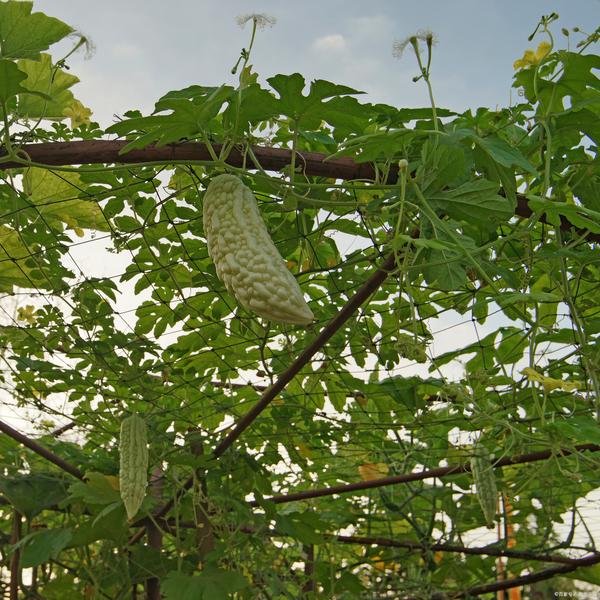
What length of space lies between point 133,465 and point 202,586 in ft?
1.84

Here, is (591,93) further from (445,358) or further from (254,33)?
(445,358)

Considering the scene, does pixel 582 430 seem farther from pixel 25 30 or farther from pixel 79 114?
pixel 79 114

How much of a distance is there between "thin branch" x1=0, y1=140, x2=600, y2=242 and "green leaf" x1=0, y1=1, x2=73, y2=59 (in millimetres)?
188

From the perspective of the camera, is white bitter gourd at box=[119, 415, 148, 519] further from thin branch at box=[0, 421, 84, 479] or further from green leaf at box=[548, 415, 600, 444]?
green leaf at box=[548, 415, 600, 444]

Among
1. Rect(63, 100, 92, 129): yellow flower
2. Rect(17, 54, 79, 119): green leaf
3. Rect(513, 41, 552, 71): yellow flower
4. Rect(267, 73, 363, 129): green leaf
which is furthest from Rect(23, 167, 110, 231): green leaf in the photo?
Rect(513, 41, 552, 71): yellow flower

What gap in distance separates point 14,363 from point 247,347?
779 mm

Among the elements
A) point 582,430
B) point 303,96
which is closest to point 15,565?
point 582,430

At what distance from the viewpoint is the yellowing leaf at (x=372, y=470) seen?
9.64ft

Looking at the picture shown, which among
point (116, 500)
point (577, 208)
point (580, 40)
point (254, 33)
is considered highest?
point (580, 40)

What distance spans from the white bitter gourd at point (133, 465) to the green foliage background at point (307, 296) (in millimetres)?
359

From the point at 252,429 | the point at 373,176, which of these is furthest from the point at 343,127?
the point at 252,429

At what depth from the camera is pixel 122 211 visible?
1.87 meters

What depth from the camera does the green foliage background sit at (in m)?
1.15

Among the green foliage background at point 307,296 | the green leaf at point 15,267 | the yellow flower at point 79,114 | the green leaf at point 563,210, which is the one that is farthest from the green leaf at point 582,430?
the green leaf at point 15,267
